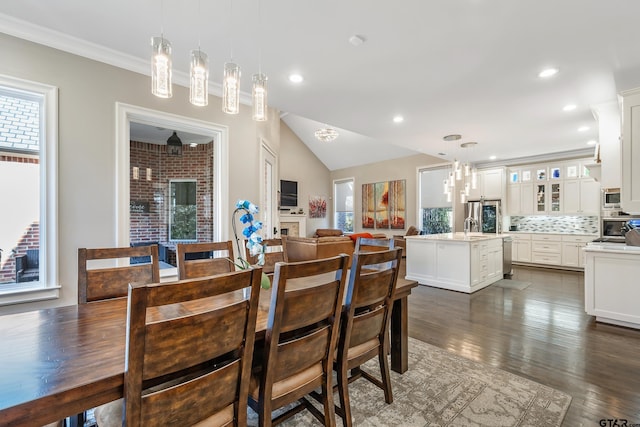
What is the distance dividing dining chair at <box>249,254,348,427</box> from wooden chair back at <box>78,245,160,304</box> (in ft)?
3.20

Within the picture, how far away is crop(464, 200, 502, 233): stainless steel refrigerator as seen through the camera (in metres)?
7.27

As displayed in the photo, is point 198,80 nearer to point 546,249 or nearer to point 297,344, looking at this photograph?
point 297,344

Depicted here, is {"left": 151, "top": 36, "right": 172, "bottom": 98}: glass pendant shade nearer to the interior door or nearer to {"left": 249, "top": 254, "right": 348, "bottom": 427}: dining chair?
{"left": 249, "top": 254, "right": 348, "bottom": 427}: dining chair

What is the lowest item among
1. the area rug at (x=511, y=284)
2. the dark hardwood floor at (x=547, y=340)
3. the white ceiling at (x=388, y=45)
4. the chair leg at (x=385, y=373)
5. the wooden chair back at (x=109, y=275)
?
Result: the area rug at (x=511, y=284)

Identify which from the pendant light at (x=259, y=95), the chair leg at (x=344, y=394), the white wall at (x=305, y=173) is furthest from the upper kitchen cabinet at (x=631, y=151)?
the white wall at (x=305, y=173)

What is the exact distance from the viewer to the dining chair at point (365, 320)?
5.18 feet

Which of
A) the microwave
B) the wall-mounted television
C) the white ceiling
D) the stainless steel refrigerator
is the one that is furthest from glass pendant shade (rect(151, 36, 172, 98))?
the wall-mounted television

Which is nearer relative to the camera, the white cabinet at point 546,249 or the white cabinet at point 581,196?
the white cabinet at point 581,196

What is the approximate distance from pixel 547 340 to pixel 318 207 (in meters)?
8.18

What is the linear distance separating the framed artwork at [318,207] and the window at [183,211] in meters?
5.84

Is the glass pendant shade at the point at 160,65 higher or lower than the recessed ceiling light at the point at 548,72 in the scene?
lower

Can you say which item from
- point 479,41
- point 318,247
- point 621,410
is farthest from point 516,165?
point 621,410

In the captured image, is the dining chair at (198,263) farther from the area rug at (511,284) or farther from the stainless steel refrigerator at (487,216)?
the stainless steel refrigerator at (487,216)

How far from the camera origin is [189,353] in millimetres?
964
